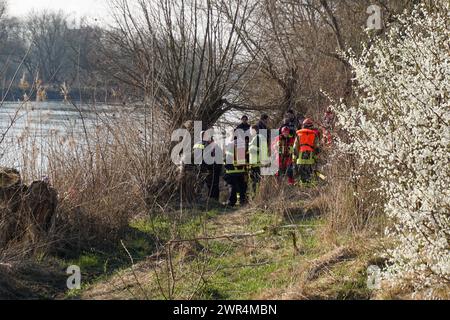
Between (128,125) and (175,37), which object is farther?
(175,37)

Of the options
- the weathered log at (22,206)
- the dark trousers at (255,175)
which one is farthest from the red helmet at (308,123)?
the weathered log at (22,206)

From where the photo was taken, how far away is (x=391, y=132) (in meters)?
5.51

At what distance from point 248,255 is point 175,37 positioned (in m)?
7.57

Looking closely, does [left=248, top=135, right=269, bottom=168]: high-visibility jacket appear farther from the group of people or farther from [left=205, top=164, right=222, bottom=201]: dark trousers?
[left=205, top=164, right=222, bottom=201]: dark trousers

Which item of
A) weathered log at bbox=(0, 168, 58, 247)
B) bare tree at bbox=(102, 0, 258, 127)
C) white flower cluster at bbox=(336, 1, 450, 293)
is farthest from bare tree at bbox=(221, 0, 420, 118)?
white flower cluster at bbox=(336, 1, 450, 293)

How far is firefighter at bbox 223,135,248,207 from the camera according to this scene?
1273cm

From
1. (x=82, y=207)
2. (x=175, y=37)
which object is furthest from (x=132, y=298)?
(x=175, y=37)

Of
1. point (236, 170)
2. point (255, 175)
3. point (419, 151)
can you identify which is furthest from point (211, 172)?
point (419, 151)

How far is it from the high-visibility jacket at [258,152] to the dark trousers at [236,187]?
1.31 ft

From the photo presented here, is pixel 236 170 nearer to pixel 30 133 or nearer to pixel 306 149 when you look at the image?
pixel 306 149

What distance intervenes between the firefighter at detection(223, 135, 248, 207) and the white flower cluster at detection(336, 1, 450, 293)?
697 centimetres

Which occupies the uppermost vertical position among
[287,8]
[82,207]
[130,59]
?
[287,8]

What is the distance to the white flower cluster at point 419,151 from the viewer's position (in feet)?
16.0
